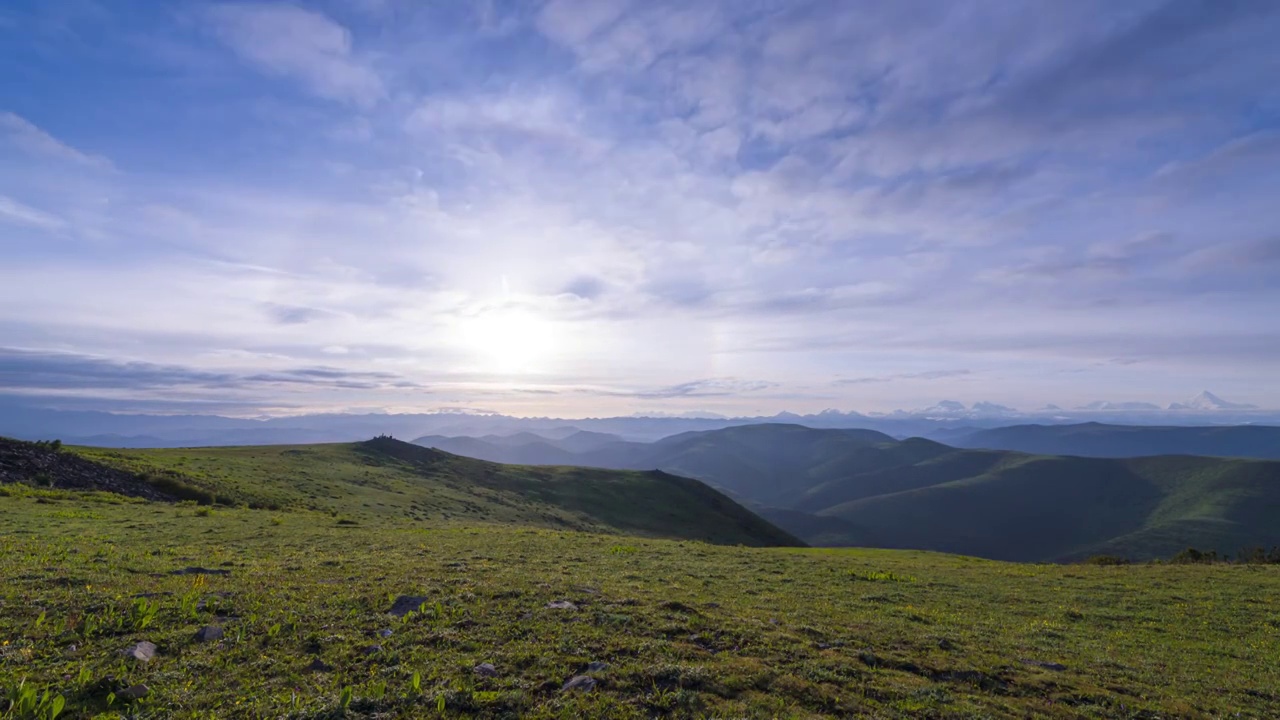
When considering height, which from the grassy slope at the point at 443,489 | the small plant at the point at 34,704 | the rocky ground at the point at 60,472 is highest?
the small plant at the point at 34,704

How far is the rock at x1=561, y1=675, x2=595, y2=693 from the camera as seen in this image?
10.2 meters

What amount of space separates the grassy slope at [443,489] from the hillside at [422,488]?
0.62 feet

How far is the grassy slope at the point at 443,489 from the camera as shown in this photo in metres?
53.8

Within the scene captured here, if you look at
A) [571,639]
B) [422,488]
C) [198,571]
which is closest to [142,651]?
[571,639]

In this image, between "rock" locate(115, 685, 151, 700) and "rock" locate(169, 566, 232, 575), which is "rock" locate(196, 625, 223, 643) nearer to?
"rock" locate(115, 685, 151, 700)

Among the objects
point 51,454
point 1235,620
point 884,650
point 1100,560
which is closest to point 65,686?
point 884,650

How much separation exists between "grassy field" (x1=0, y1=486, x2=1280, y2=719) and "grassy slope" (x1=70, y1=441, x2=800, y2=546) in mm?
27311

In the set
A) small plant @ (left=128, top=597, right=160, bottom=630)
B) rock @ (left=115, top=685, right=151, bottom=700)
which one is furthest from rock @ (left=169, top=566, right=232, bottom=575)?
rock @ (left=115, top=685, right=151, bottom=700)

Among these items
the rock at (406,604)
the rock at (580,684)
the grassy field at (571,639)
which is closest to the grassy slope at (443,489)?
the grassy field at (571,639)

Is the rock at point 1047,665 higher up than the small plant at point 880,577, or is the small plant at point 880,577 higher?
the rock at point 1047,665

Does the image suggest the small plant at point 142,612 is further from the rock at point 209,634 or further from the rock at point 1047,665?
the rock at point 1047,665

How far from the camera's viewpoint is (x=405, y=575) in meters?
19.1

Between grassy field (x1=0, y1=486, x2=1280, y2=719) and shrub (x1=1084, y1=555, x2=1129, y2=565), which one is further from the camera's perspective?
shrub (x1=1084, y1=555, x2=1129, y2=565)

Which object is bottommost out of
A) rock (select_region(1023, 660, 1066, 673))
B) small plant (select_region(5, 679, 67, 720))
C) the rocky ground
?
rock (select_region(1023, 660, 1066, 673))
